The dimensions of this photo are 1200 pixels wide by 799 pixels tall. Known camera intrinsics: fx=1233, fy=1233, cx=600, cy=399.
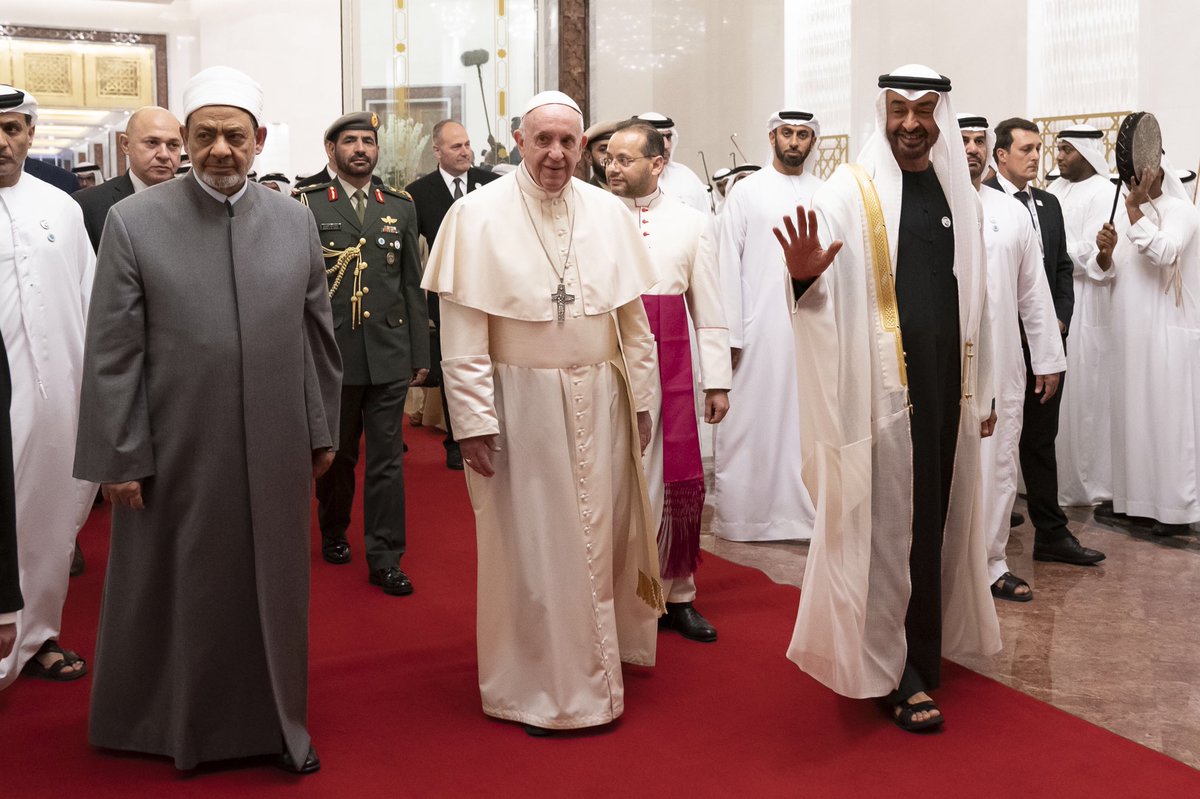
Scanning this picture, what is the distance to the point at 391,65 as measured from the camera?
1015 cm

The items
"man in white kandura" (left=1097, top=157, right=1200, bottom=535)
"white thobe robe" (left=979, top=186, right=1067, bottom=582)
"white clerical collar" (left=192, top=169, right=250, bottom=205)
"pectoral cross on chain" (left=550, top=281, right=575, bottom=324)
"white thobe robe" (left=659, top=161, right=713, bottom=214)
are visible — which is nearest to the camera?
"white clerical collar" (left=192, top=169, right=250, bottom=205)

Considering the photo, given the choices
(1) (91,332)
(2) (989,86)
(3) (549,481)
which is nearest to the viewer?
(1) (91,332)

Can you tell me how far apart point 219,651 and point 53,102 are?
11703 mm

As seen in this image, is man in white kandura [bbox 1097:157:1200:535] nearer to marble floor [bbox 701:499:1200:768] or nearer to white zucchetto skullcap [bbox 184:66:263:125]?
marble floor [bbox 701:499:1200:768]

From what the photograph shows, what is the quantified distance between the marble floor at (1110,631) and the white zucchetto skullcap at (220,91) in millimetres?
3060

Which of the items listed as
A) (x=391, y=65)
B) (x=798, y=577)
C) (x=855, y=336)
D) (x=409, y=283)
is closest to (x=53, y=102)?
(x=391, y=65)

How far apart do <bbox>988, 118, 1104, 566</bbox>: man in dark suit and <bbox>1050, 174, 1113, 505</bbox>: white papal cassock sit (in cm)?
88

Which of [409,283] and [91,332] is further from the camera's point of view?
[409,283]

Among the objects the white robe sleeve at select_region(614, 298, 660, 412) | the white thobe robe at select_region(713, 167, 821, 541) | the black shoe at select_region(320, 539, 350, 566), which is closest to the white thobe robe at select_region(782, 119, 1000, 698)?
the white robe sleeve at select_region(614, 298, 660, 412)

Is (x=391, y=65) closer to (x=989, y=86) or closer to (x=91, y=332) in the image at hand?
(x=989, y=86)

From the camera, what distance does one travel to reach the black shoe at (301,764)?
3.47 m

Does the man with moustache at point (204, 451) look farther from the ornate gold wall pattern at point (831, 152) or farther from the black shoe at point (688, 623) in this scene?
the ornate gold wall pattern at point (831, 152)

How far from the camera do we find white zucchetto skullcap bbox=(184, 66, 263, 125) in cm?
334

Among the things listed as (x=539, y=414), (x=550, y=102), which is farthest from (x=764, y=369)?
(x=550, y=102)
